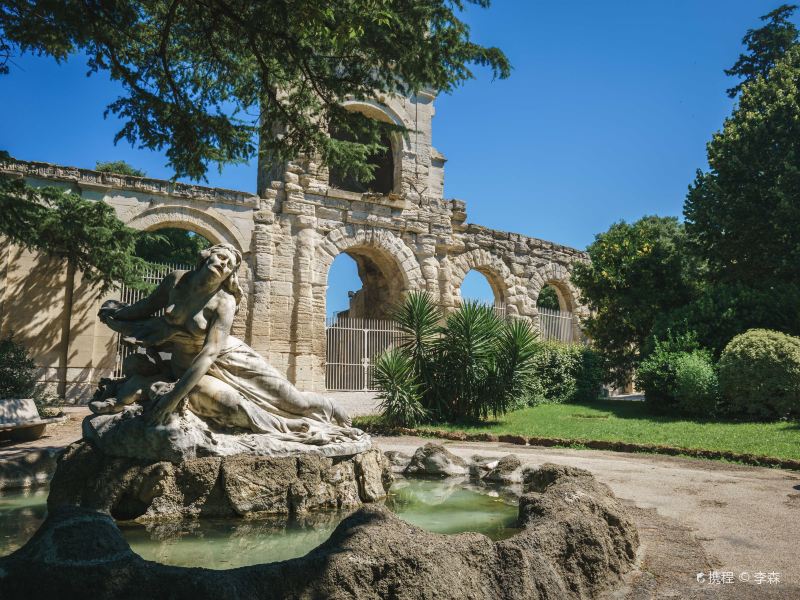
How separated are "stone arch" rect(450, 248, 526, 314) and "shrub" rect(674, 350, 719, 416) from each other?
25.3 ft

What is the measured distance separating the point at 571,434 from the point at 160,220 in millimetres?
10620

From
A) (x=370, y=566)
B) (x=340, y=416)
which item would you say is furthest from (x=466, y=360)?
(x=370, y=566)

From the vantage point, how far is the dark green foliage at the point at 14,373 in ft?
34.8

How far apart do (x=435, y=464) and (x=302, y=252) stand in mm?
11024

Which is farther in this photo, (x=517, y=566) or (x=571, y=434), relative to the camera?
(x=571, y=434)

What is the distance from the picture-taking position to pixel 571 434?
9.96 metres

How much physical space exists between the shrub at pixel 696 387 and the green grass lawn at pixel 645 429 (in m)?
0.41

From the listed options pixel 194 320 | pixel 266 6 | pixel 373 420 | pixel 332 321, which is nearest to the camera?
pixel 194 320

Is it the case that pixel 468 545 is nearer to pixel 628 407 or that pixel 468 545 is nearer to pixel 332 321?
pixel 628 407

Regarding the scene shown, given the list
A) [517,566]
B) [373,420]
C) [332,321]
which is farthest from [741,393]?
[517,566]

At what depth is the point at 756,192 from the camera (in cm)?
1575

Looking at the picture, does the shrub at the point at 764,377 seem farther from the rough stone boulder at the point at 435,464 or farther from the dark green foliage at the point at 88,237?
the dark green foliage at the point at 88,237

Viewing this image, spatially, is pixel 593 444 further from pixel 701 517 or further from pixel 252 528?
pixel 252 528

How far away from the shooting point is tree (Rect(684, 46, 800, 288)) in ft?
49.7
